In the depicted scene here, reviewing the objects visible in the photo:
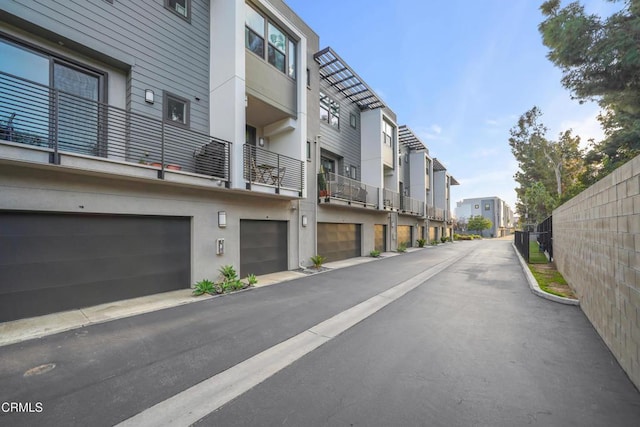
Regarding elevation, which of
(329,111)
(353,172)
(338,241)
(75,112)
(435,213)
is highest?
(329,111)

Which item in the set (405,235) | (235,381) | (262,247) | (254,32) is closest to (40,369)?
(235,381)

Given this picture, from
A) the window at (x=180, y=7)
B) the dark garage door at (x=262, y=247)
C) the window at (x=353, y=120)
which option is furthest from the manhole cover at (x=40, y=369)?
the window at (x=353, y=120)

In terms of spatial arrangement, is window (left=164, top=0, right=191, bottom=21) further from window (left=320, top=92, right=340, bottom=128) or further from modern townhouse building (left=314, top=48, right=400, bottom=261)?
window (left=320, top=92, right=340, bottom=128)

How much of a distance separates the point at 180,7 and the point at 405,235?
783 inches

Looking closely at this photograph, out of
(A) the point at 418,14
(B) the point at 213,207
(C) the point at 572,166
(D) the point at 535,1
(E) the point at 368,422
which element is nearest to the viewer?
(E) the point at 368,422

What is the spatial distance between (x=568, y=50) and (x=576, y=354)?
1135cm

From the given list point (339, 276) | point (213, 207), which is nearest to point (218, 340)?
point (213, 207)

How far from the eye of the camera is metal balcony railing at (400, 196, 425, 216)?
19938 mm

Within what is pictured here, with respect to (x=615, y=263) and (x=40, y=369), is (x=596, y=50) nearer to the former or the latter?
(x=615, y=263)

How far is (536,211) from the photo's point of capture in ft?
104

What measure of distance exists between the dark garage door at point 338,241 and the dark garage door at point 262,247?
2.58 m

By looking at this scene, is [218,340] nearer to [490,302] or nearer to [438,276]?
[490,302]

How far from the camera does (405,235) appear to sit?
21859 mm

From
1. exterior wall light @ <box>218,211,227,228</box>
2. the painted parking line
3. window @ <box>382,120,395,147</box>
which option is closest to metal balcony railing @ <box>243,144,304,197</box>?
exterior wall light @ <box>218,211,227,228</box>
